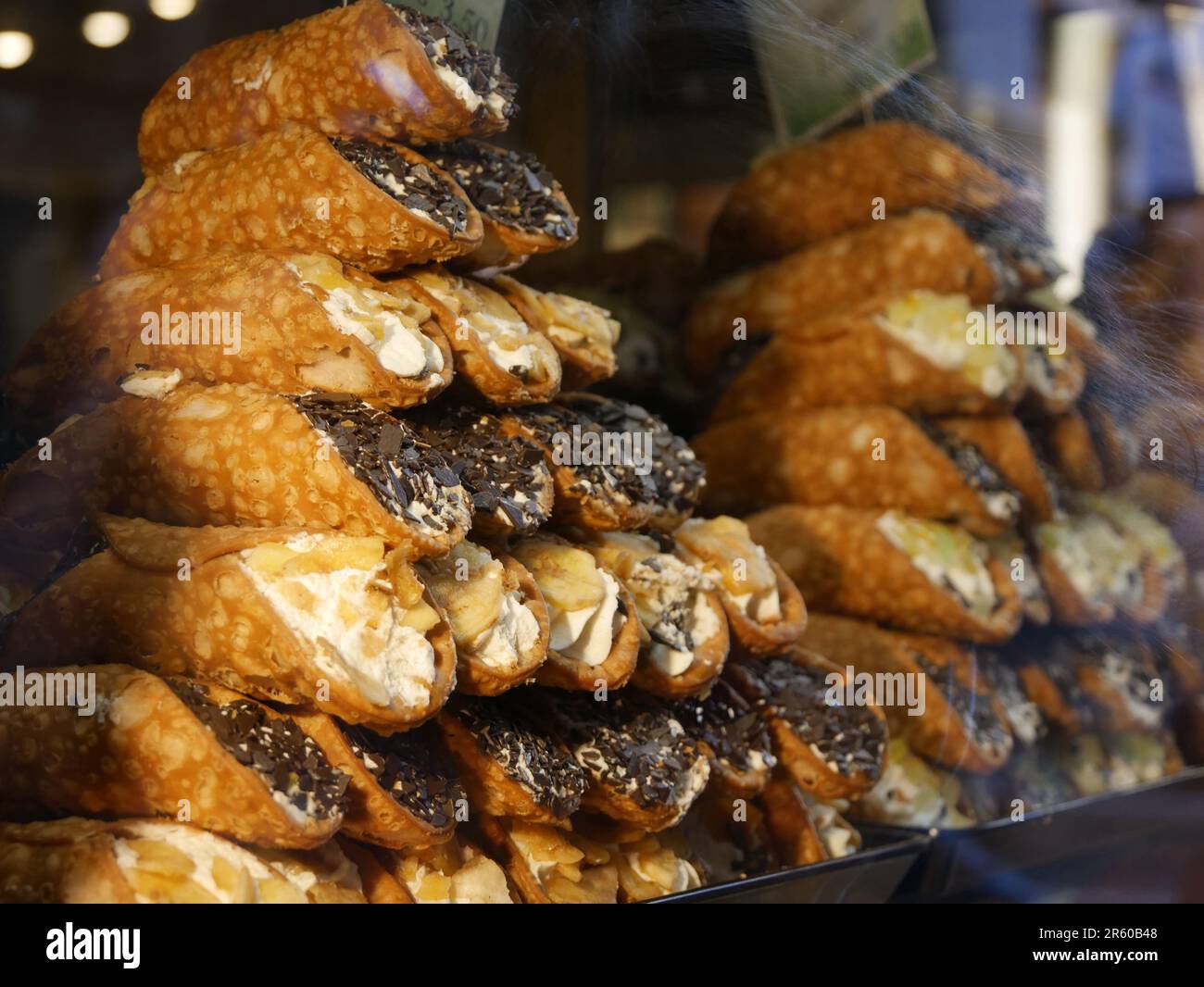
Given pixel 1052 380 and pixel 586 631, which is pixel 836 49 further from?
pixel 586 631

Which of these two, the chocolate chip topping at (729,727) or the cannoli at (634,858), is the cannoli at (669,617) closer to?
the chocolate chip topping at (729,727)

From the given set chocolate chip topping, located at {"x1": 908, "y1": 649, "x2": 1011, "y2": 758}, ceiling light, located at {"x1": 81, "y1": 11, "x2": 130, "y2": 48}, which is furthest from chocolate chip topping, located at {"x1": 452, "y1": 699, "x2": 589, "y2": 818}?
chocolate chip topping, located at {"x1": 908, "y1": 649, "x2": 1011, "y2": 758}

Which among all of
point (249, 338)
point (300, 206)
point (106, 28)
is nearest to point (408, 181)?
point (300, 206)

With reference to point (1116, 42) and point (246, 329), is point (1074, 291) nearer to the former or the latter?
point (1116, 42)

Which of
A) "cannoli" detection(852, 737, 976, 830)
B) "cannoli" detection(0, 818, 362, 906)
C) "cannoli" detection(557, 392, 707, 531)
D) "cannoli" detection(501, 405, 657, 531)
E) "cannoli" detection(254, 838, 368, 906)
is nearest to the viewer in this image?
"cannoli" detection(0, 818, 362, 906)

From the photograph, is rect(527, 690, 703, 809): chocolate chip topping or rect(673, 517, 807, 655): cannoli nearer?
rect(527, 690, 703, 809): chocolate chip topping

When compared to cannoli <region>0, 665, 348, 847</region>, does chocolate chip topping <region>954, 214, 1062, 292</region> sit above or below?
above

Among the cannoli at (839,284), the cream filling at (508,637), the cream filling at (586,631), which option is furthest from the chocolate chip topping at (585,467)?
the cannoli at (839,284)

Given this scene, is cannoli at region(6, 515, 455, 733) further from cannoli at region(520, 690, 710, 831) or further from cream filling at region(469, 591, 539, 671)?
cannoli at region(520, 690, 710, 831)
